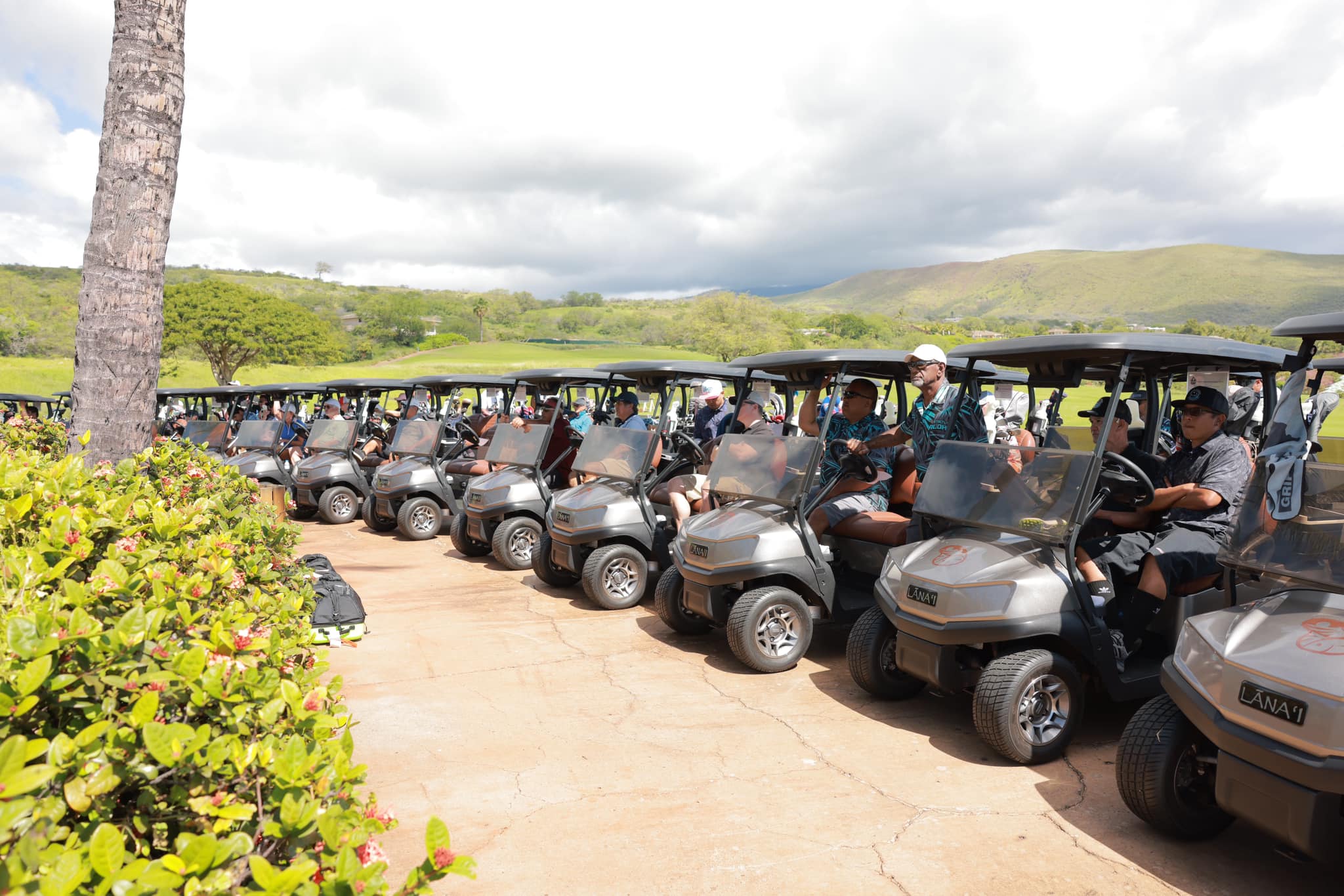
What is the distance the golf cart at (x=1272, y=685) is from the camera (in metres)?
2.65

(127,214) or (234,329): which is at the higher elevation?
(234,329)

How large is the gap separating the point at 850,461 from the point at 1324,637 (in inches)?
132

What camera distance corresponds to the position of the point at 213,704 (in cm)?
182

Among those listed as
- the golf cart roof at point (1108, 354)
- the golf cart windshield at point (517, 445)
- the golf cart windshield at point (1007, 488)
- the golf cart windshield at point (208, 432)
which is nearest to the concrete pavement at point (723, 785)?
the golf cart windshield at point (1007, 488)

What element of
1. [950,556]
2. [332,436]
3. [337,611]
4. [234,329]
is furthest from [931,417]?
[234,329]

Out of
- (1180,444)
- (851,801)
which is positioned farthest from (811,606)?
(1180,444)

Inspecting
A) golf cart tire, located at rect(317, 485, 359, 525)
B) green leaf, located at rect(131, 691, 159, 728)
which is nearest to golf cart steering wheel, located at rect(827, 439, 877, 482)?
green leaf, located at rect(131, 691, 159, 728)

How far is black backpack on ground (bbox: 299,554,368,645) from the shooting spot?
17.7 ft

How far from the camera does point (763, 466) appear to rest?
6.07 m

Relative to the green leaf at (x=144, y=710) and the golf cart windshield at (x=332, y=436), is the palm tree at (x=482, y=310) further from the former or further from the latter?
the green leaf at (x=144, y=710)

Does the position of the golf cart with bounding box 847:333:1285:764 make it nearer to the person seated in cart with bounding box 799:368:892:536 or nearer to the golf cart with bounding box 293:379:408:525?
the person seated in cart with bounding box 799:368:892:536

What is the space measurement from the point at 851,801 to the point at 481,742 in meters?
1.85

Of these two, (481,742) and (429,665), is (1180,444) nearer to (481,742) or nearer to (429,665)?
(481,742)

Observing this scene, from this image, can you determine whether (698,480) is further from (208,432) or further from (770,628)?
(208,432)
